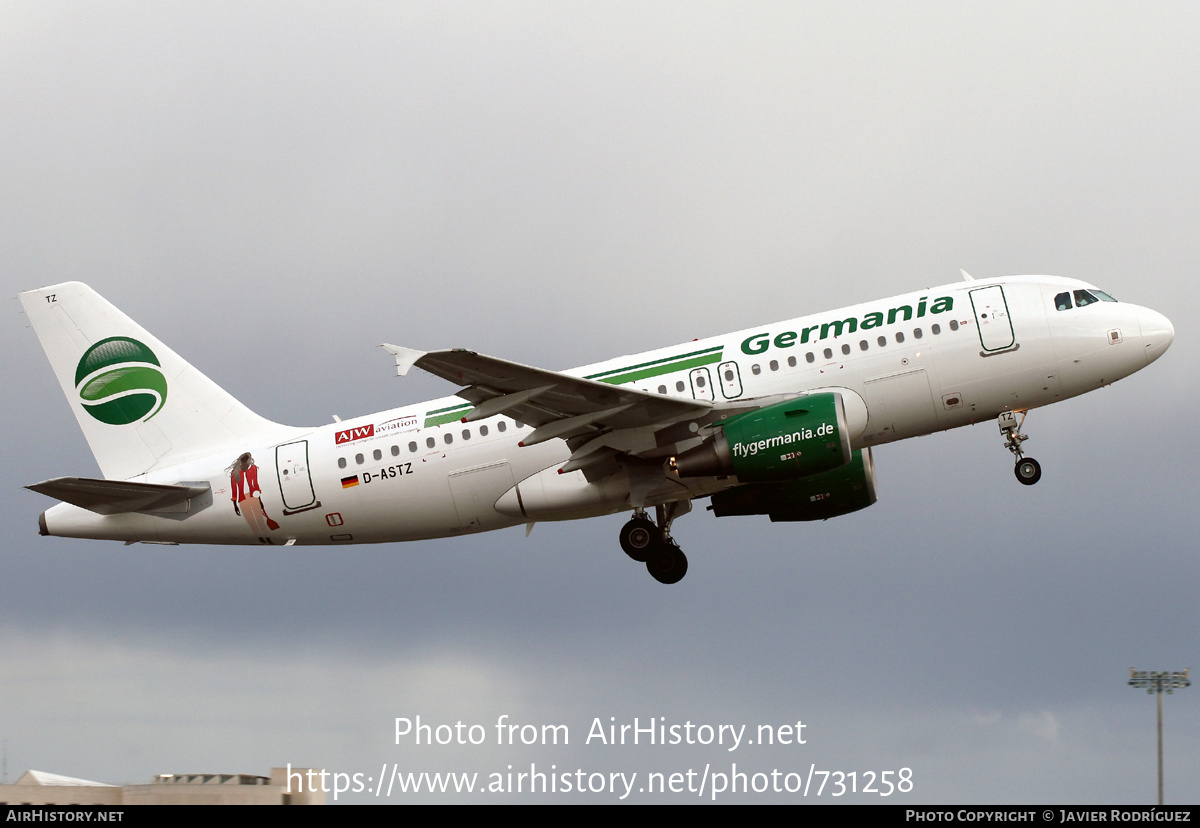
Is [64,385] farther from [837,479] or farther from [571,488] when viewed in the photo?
[837,479]

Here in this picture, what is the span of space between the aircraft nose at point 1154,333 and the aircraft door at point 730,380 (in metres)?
9.54

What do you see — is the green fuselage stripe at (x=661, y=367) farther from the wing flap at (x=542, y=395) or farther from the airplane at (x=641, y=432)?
the wing flap at (x=542, y=395)

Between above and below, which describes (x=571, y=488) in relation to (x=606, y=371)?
below

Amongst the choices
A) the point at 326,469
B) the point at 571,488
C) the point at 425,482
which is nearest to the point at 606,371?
the point at 571,488

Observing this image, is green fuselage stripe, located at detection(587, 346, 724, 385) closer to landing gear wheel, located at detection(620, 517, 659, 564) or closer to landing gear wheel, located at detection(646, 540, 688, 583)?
landing gear wheel, located at detection(620, 517, 659, 564)

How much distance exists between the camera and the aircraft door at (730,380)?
33000mm

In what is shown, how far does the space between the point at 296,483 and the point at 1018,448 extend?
17.9 metres

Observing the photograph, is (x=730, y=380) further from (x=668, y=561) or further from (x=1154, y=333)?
(x=1154, y=333)

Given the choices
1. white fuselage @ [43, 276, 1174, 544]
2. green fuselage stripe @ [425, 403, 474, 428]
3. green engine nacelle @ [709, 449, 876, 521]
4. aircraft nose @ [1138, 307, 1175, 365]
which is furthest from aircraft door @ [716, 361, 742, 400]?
aircraft nose @ [1138, 307, 1175, 365]

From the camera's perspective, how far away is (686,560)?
117ft

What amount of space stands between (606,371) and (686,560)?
18.0ft

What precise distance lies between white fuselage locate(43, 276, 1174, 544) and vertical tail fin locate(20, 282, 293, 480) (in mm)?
1039

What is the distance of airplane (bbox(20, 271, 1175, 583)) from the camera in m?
→ 31.9

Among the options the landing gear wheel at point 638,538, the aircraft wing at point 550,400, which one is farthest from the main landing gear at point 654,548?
the aircraft wing at point 550,400
